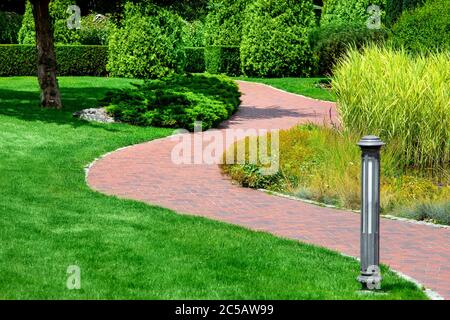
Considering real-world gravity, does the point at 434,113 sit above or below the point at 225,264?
above

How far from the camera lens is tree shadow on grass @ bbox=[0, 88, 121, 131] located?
19375 mm

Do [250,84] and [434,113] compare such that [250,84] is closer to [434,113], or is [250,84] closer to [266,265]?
[434,113]

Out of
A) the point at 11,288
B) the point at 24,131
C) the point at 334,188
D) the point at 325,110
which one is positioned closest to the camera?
the point at 11,288

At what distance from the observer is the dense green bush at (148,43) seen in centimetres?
3128

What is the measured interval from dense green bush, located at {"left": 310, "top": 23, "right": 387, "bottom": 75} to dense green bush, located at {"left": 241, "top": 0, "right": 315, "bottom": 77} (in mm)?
1474

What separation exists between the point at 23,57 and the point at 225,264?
85.2 ft

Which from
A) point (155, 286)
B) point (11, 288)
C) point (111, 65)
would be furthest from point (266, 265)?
point (111, 65)

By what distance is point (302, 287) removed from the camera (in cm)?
732

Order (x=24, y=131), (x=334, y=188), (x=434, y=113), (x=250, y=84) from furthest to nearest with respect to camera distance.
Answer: (x=250, y=84) → (x=24, y=131) → (x=434, y=113) → (x=334, y=188)

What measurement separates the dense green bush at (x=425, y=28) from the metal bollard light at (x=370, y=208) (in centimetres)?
1451

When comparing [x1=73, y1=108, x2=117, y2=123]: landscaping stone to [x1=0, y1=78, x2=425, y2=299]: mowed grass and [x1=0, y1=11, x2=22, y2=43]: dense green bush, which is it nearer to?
[x1=0, y1=78, x2=425, y2=299]: mowed grass

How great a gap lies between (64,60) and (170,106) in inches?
544

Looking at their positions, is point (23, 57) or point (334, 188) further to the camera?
point (23, 57)

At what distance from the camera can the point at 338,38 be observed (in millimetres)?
29156
